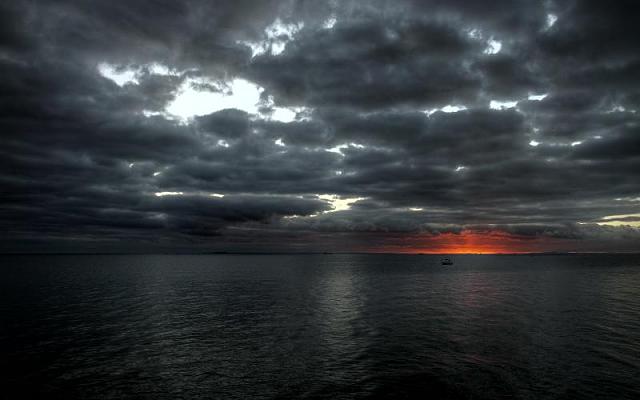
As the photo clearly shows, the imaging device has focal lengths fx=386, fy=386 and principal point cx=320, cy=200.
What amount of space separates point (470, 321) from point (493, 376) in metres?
27.5

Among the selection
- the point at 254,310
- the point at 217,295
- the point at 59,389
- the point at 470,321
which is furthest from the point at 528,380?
the point at 217,295

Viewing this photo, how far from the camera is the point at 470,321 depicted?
6088 centimetres

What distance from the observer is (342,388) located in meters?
32.1

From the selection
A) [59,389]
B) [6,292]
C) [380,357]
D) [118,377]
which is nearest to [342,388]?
[380,357]

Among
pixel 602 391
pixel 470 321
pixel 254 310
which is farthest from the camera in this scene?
pixel 254 310

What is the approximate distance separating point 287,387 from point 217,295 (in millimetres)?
69211

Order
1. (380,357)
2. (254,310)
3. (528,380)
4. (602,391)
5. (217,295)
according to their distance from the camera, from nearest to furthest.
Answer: (602,391), (528,380), (380,357), (254,310), (217,295)

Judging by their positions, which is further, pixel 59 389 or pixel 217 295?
pixel 217 295

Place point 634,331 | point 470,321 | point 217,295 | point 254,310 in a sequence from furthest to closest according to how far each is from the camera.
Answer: point 217,295, point 254,310, point 470,321, point 634,331

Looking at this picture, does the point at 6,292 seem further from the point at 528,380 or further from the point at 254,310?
the point at 528,380

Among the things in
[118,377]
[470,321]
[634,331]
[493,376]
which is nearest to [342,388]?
[493,376]

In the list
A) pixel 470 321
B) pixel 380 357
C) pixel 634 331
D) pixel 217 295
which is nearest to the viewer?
pixel 380 357

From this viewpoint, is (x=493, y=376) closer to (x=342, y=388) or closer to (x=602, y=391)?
(x=602, y=391)

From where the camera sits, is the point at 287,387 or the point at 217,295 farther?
the point at 217,295
